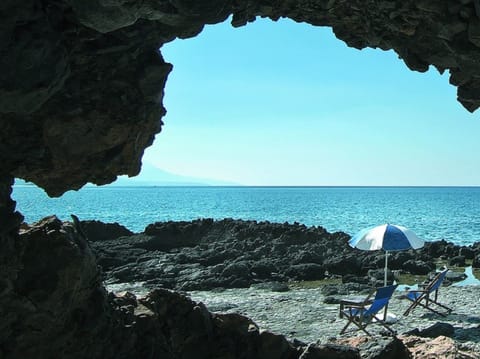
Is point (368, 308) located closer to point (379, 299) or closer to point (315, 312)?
point (379, 299)

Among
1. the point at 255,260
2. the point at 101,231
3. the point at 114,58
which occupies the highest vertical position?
the point at 114,58

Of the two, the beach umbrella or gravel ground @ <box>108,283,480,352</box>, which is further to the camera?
the beach umbrella

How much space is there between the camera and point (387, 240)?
16188 mm

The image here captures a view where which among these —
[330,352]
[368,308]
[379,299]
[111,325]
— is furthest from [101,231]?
[330,352]

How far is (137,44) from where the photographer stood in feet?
22.1

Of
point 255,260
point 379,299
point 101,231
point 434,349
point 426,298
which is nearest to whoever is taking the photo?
point 434,349

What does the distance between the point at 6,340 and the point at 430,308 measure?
13.4 meters

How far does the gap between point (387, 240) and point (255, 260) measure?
13.5 metres

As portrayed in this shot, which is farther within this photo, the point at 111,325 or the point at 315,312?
the point at 315,312

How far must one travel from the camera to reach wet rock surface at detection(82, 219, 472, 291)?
78.3 feet

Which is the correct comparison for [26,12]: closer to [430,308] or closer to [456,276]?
[430,308]

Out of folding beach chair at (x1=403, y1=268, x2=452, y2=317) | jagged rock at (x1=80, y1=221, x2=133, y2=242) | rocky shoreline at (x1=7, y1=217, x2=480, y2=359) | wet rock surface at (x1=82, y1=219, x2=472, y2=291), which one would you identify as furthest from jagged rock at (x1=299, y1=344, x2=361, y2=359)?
jagged rock at (x1=80, y1=221, x2=133, y2=242)

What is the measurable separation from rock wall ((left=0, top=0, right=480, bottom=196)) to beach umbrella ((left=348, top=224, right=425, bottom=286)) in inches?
373

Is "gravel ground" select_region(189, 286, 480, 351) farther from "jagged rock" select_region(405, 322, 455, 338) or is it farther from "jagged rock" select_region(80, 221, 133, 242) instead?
"jagged rock" select_region(80, 221, 133, 242)
